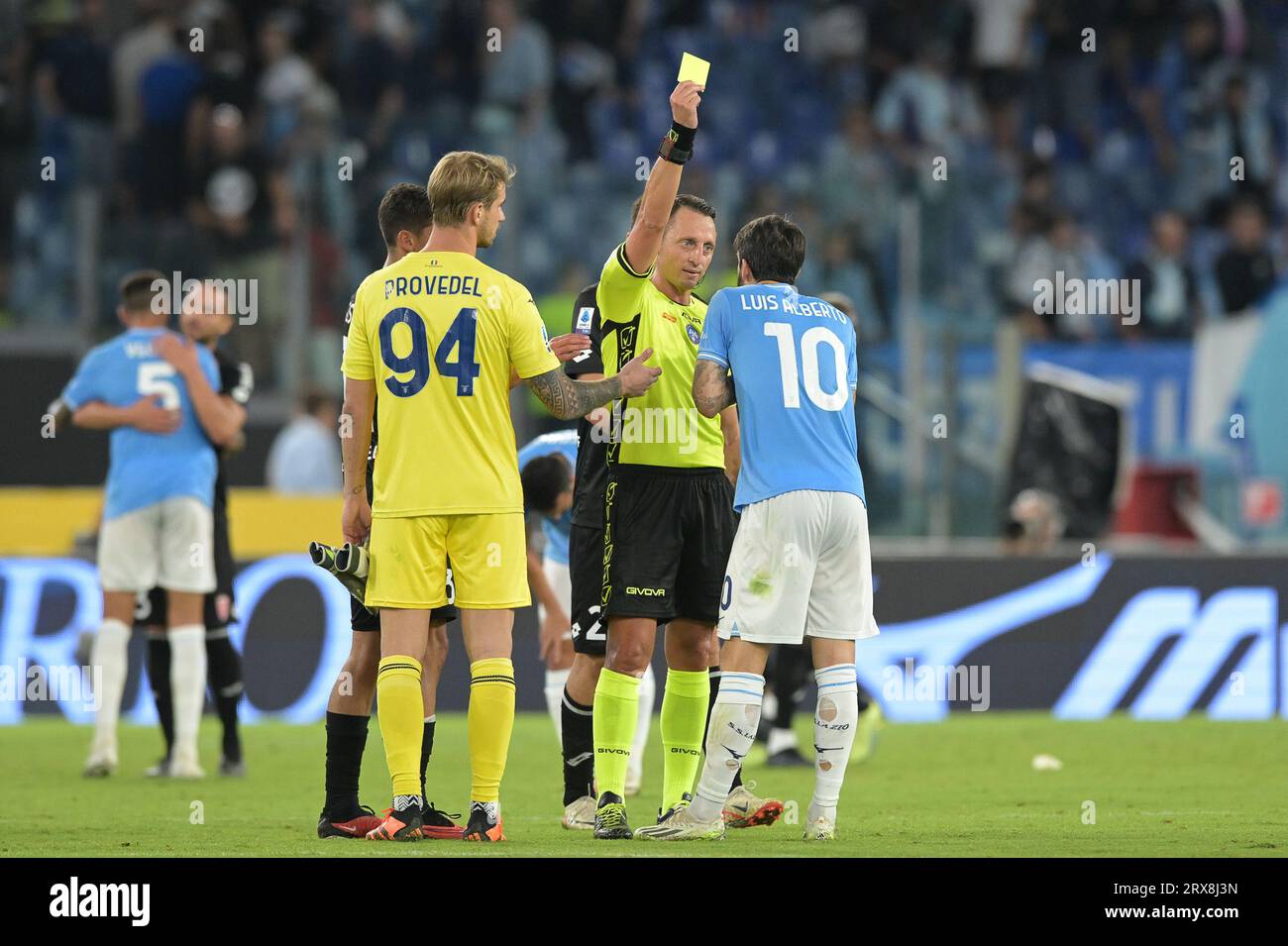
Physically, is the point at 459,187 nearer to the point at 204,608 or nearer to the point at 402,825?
the point at 402,825

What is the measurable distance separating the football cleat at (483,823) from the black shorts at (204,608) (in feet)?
13.1

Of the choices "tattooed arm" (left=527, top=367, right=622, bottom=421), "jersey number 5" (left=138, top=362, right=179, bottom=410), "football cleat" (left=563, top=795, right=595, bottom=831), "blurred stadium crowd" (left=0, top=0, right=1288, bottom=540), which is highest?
"blurred stadium crowd" (left=0, top=0, right=1288, bottom=540)

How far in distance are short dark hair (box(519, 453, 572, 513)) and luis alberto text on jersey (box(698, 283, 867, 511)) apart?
1.67 meters

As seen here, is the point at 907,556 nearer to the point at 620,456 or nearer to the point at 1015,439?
the point at 1015,439

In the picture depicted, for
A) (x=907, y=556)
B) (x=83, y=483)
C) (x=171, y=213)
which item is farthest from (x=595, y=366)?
(x=171, y=213)

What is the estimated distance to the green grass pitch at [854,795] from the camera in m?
6.61

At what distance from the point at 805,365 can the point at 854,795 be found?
8.80ft

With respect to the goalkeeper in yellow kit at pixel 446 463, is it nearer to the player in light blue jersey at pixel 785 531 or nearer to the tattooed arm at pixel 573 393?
the tattooed arm at pixel 573 393

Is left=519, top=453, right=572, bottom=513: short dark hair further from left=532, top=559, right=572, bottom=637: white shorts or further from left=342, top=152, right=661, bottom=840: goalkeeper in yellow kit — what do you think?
left=342, top=152, right=661, bottom=840: goalkeeper in yellow kit

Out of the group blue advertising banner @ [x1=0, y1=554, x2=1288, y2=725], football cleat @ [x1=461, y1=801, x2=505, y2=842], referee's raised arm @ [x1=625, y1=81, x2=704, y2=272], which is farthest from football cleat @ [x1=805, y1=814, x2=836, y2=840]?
blue advertising banner @ [x1=0, y1=554, x2=1288, y2=725]

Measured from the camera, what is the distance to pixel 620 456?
7180 millimetres

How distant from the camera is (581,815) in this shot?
24.5 ft

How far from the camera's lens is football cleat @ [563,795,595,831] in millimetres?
7383

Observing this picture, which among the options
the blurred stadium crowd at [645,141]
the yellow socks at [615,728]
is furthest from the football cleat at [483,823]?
the blurred stadium crowd at [645,141]
